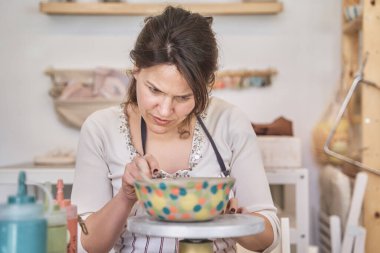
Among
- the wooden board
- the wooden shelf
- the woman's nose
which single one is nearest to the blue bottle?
the woman's nose

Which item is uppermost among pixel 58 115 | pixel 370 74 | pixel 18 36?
pixel 18 36

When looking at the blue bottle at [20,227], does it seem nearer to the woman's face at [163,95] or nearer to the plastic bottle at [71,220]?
the plastic bottle at [71,220]

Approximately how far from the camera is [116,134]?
1484 millimetres

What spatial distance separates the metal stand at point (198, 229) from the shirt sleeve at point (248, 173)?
0.42 m

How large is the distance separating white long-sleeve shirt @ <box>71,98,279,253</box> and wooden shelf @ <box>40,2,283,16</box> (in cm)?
132

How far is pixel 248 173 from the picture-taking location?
1.43 metres

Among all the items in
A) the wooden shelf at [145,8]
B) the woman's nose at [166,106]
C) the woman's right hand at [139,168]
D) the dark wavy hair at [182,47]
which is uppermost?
the wooden shelf at [145,8]

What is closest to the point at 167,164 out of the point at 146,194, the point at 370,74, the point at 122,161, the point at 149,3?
the point at 122,161

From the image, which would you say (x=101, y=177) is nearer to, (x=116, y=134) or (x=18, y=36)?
(x=116, y=134)

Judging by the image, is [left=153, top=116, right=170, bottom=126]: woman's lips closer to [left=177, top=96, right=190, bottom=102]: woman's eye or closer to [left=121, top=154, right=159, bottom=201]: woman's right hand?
[left=177, top=96, right=190, bottom=102]: woman's eye

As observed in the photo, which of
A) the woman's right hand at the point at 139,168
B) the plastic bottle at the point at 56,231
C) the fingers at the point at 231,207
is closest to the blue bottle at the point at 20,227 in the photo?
the plastic bottle at the point at 56,231

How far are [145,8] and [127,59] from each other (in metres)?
0.28

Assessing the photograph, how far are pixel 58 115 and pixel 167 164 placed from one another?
156 centimetres

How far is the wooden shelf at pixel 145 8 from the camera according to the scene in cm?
279
